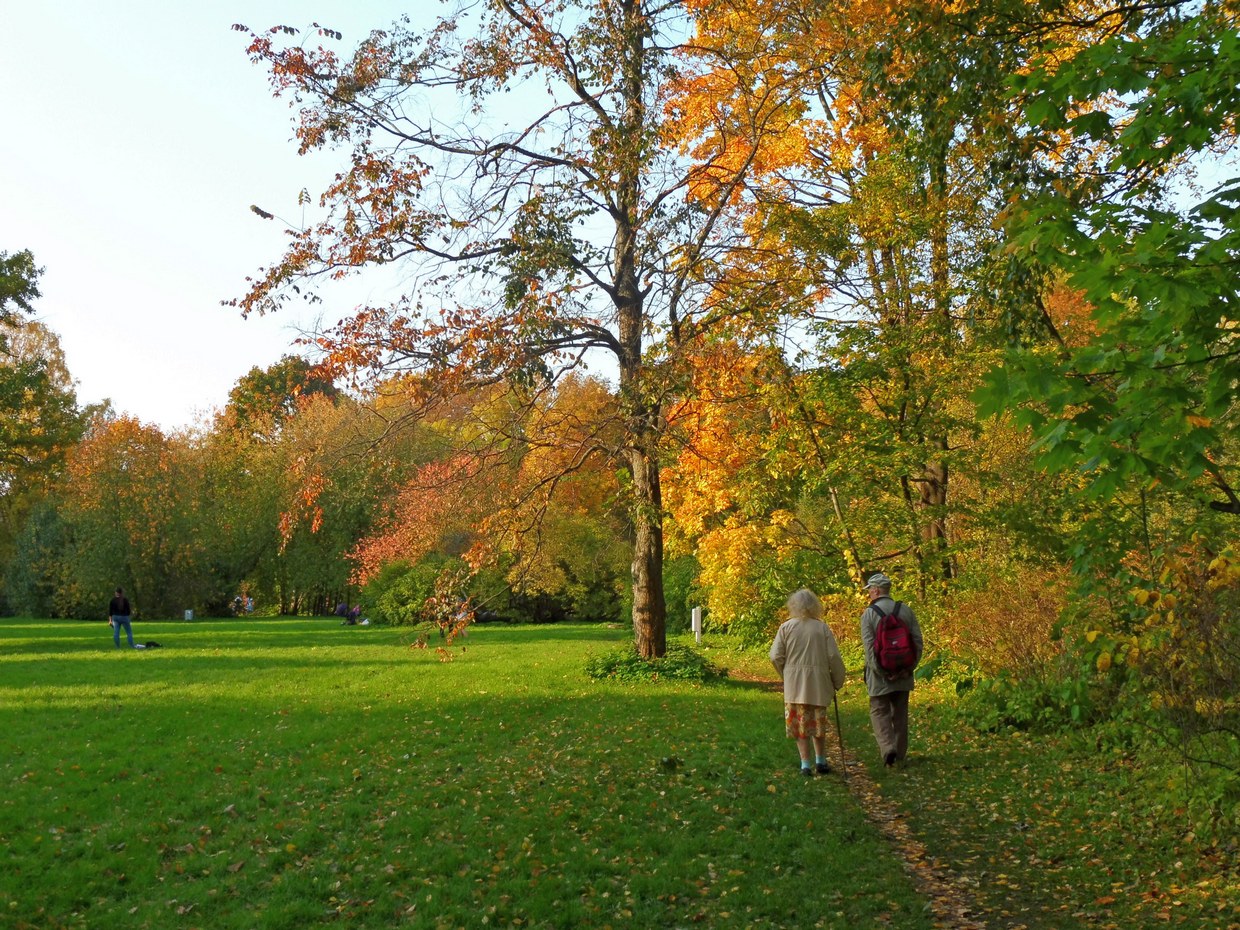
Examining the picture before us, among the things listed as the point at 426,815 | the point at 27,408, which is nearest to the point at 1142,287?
the point at 426,815

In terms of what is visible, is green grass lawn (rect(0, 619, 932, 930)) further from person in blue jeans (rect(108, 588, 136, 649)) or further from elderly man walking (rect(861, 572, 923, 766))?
person in blue jeans (rect(108, 588, 136, 649))

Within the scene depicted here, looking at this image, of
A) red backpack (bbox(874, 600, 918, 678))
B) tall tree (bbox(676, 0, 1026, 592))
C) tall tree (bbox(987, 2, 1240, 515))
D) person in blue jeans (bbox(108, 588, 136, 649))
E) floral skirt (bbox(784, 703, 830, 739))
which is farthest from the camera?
person in blue jeans (bbox(108, 588, 136, 649))

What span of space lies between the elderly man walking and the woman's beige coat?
1.61ft

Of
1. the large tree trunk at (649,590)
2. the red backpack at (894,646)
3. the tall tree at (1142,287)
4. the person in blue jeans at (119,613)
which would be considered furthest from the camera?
the person in blue jeans at (119,613)

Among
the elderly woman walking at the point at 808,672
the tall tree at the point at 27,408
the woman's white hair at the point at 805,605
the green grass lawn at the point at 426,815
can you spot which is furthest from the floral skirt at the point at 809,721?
the tall tree at the point at 27,408

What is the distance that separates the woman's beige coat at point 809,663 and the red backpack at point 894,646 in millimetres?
462

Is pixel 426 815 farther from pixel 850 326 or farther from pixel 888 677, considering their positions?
pixel 850 326

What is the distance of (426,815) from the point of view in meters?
7.91

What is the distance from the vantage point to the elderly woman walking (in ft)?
29.8

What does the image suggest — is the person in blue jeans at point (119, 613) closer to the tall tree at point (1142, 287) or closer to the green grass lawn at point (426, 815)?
the green grass lawn at point (426, 815)

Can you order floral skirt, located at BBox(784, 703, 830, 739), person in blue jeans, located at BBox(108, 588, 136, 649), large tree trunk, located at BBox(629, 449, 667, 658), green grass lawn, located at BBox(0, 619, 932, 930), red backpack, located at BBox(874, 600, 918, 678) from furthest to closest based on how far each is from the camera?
person in blue jeans, located at BBox(108, 588, 136, 649) < large tree trunk, located at BBox(629, 449, 667, 658) < red backpack, located at BBox(874, 600, 918, 678) < floral skirt, located at BBox(784, 703, 830, 739) < green grass lawn, located at BBox(0, 619, 932, 930)

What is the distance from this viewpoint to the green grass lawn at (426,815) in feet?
19.4

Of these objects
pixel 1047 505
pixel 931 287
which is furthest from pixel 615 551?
pixel 1047 505

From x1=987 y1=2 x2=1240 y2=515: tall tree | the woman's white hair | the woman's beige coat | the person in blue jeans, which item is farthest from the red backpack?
the person in blue jeans
